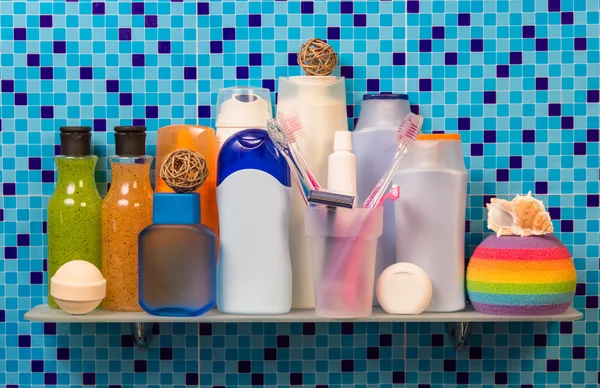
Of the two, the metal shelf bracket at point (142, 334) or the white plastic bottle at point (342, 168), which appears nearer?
the white plastic bottle at point (342, 168)

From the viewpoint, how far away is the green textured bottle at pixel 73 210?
3.36ft

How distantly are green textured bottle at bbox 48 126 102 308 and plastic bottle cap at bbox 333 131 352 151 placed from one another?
1.10 ft

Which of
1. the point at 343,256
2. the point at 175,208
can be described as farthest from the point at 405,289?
the point at 175,208

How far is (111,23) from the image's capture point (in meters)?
1.13

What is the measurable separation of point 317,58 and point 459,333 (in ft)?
1.45

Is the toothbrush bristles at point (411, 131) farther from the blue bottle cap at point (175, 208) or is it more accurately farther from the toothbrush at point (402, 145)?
the blue bottle cap at point (175, 208)

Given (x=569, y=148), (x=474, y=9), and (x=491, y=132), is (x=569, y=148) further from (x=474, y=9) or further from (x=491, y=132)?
(x=474, y=9)

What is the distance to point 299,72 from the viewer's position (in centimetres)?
112

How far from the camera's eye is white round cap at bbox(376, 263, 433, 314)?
3.20 ft

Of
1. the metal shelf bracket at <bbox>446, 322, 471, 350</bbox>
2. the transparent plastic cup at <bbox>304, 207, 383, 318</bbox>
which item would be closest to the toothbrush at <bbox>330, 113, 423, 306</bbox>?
the transparent plastic cup at <bbox>304, 207, 383, 318</bbox>

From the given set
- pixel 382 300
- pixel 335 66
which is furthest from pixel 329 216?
pixel 335 66

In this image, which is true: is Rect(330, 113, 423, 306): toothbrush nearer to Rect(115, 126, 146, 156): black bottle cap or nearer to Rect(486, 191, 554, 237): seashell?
Rect(486, 191, 554, 237): seashell

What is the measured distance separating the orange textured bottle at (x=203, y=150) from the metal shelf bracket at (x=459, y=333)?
1.21 feet

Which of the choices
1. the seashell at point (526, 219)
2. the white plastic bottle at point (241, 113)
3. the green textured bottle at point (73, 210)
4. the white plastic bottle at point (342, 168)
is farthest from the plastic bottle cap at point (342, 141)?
the green textured bottle at point (73, 210)
